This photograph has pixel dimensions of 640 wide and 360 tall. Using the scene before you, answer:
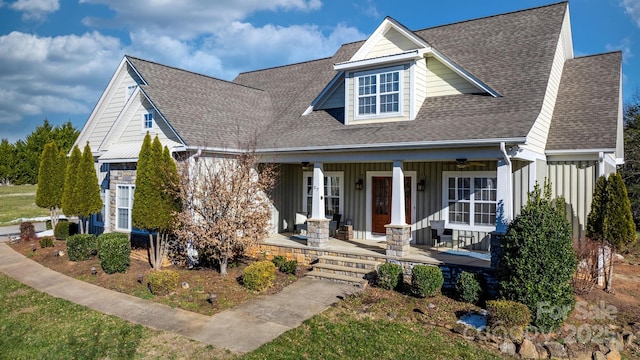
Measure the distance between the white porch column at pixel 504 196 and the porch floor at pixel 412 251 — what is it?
1.12 metres

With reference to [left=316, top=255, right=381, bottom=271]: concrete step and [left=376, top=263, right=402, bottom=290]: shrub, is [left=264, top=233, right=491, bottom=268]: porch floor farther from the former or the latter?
[left=376, top=263, right=402, bottom=290]: shrub

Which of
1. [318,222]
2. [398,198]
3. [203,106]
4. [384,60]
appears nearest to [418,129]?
[398,198]

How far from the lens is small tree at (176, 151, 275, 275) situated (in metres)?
10.9

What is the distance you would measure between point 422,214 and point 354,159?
10.5 feet

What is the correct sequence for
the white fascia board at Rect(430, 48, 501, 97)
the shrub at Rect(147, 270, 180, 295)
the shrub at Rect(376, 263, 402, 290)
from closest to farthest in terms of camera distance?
the shrub at Rect(147, 270, 180, 295) → the shrub at Rect(376, 263, 402, 290) → the white fascia board at Rect(430, 48, 501, 97)

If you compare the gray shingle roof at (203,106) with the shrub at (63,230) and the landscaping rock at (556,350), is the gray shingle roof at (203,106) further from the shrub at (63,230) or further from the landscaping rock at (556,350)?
the landscaping rock at (556,350)

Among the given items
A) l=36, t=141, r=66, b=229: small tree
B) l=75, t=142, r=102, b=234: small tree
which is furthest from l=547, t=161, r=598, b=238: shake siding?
l=36, t=141, r=66, b=229: small tree

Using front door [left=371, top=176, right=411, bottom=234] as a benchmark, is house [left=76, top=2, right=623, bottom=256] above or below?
above

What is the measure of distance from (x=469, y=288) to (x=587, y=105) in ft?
23.7

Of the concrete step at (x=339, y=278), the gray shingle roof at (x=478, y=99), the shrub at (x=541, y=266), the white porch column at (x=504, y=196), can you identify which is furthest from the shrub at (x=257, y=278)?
the white porch column at (x=504, y=196)

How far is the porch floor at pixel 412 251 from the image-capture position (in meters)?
10.5

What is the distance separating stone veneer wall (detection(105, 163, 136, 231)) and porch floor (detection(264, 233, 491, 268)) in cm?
506

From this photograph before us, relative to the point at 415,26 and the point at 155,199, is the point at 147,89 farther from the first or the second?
the point at 415,26

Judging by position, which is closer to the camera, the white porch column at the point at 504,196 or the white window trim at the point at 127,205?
the white porch column at the point at 504,196
